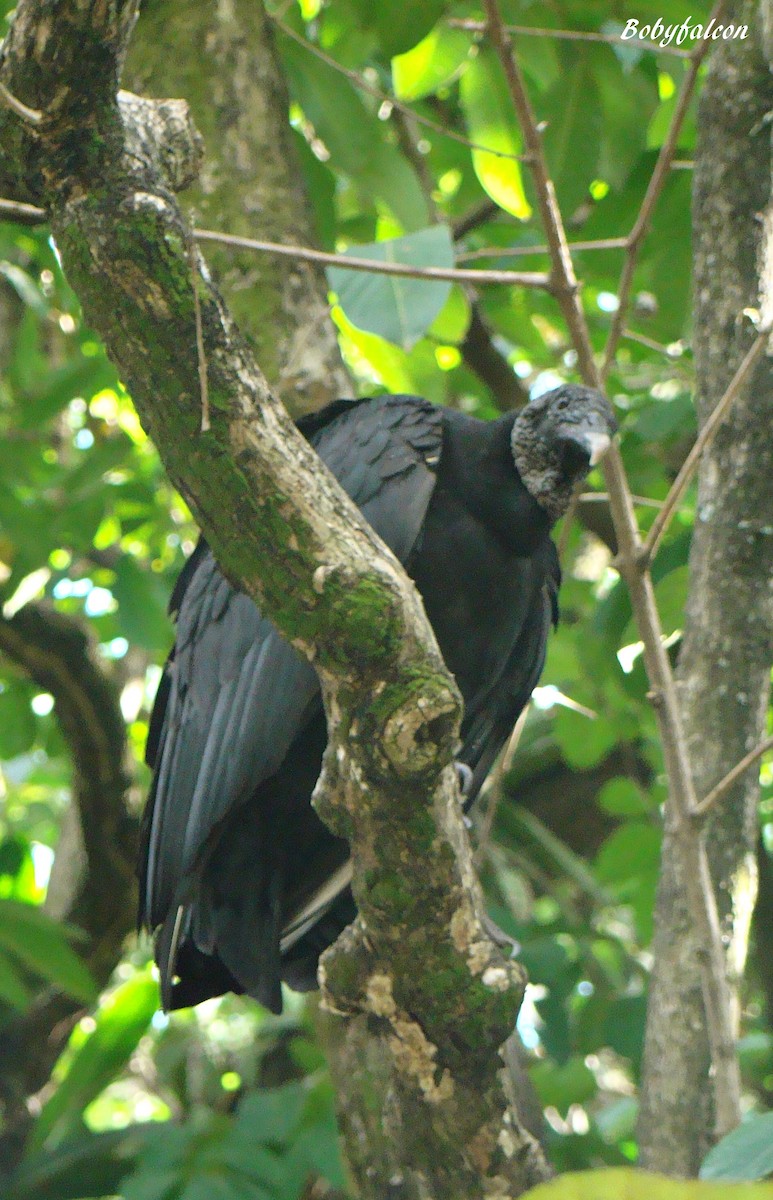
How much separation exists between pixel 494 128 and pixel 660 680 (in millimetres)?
1422

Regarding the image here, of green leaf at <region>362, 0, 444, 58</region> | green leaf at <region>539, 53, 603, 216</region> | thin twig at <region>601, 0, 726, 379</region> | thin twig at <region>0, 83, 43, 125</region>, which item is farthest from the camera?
green leaf at <region>539, 53, 603, 216</region>

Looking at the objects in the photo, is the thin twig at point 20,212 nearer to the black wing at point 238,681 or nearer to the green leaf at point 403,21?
the black wing at point 238,681

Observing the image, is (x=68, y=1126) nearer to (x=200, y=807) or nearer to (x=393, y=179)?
(x=200, y=807)

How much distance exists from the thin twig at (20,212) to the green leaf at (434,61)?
1183 millimetres

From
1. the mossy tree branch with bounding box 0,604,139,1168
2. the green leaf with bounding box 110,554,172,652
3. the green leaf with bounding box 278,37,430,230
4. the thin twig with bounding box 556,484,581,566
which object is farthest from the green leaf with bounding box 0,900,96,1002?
the green leaf with bounding box 278,37,430,230

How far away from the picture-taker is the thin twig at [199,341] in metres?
1.40

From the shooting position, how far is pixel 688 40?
2.65m

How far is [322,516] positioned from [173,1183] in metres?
1.94

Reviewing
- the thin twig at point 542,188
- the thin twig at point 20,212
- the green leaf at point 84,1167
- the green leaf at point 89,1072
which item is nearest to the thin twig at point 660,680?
the thin twig at point 542,188

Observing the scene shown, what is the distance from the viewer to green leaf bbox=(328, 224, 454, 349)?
2160 mm

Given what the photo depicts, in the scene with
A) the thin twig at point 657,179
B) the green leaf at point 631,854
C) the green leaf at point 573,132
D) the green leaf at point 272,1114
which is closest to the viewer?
the thin twig at point 657,179

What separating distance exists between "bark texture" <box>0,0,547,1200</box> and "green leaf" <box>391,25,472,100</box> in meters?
1.49

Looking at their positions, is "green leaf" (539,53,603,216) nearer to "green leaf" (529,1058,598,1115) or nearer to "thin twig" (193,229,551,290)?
"thin twig" (193,229,551,290)

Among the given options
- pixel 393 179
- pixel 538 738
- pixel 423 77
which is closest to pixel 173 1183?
pixel 538 738
